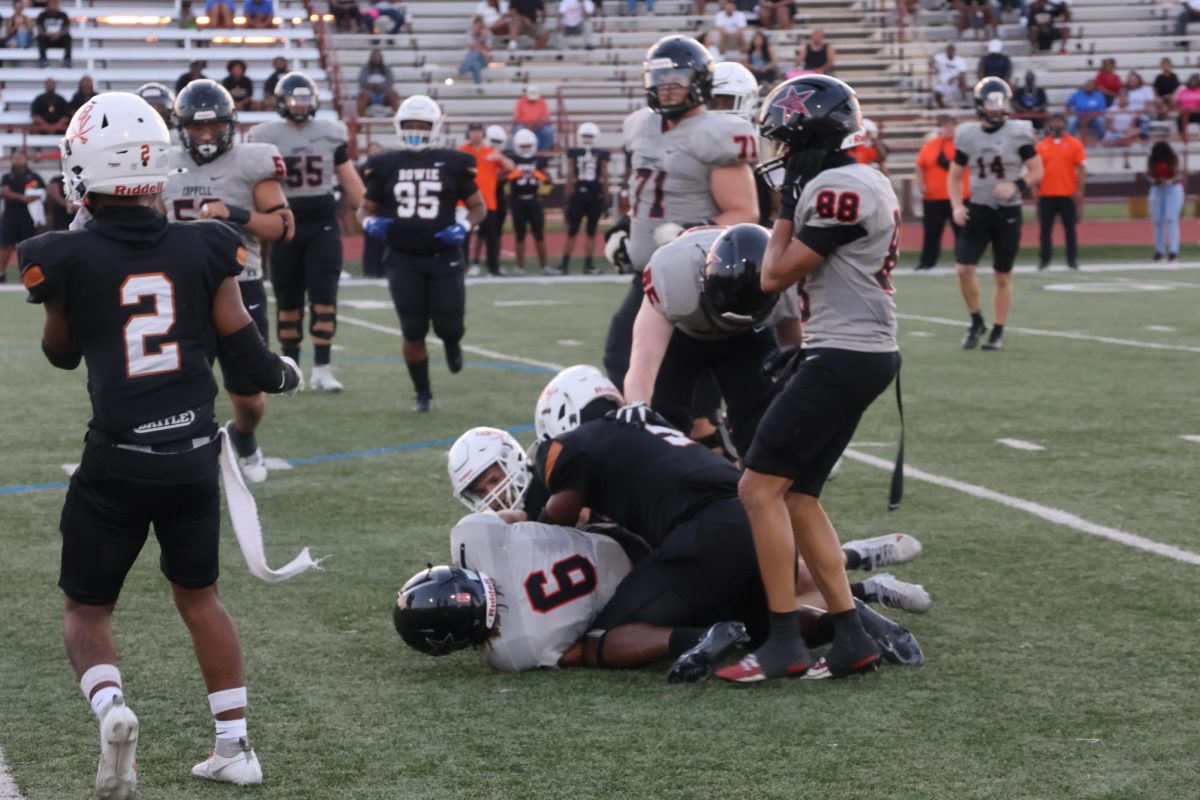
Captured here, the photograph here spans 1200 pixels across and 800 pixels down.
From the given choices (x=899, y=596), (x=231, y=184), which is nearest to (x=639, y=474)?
(x=899, y=596)

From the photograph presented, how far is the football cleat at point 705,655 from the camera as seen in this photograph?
176 inches

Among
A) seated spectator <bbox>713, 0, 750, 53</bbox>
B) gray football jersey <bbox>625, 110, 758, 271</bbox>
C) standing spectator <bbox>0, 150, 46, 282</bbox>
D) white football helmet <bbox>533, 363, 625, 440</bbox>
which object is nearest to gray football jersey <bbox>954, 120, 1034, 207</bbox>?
gray football jersey <bbox>625, 110, 758, 271</bbox>

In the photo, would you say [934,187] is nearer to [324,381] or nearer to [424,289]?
[324,381]

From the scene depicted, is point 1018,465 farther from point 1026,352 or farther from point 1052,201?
point 1052,201

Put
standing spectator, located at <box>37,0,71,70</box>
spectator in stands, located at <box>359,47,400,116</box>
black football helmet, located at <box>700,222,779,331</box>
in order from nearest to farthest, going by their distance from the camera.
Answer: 1. black football helmet, located at <box>700,222,779,331</box>
2. standing spectator, located at <box>37,0,71,70</box>
3. spectator in stands, located at <box>359,47,400,116</box>

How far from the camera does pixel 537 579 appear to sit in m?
4.67

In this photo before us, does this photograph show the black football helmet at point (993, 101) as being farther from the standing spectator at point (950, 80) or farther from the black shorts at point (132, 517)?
the standing spectator at point (950, 80)

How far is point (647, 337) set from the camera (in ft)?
19.4

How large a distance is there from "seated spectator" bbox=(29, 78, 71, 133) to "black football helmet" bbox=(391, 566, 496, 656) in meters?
19.0

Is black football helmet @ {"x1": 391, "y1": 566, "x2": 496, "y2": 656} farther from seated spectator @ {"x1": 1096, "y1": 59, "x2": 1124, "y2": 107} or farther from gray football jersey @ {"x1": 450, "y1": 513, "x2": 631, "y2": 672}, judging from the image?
seated spectator @ {"x1": 1096, "y1": 59, "x2": 1124, "y2": 107}

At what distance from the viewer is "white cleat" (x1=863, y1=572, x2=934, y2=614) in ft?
16.3

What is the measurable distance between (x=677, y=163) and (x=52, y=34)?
63.1 feet

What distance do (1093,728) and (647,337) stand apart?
2332 mm

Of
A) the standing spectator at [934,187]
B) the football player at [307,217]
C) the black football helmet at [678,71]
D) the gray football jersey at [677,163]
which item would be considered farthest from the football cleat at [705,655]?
the standing spectator at [934,187]
